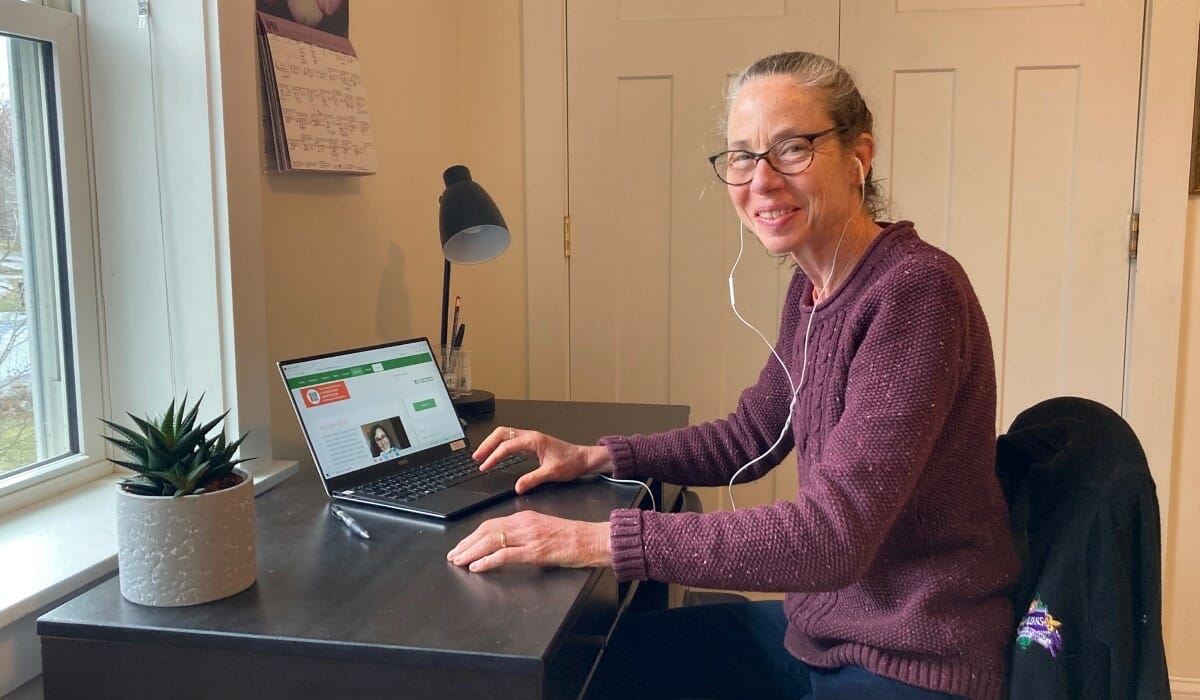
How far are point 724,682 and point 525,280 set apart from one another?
1.22 m

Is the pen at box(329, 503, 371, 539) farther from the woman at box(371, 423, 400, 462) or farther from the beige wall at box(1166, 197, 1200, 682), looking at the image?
the beige wall at box(1166, 197, 1200, 682)

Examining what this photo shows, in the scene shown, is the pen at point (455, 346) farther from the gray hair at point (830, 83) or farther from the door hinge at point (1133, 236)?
the door hinge at point (1133, 236)

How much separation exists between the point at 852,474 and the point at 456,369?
3.51 ft

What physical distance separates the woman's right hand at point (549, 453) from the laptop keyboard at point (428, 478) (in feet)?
0.08

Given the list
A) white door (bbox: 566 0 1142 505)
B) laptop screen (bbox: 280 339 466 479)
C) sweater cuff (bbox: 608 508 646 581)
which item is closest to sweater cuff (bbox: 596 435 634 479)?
laptop screen (bbox: 280 339 466 479)

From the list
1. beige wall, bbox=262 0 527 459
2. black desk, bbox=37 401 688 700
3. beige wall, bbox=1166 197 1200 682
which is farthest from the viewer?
beige wall, bbox=1166 197 1200 682

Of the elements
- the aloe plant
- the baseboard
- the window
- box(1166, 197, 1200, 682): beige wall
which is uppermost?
the window

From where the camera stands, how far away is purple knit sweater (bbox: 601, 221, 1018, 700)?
99cm

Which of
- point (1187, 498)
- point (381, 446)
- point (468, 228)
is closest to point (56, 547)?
point (381, 446)

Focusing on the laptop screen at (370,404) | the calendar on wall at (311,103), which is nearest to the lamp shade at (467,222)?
the calendar on wall at (311,103)

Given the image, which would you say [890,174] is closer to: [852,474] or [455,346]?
[455,346]

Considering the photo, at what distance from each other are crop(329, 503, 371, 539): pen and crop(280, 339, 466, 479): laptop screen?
2.7 inches

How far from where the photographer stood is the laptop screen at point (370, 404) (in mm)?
1266

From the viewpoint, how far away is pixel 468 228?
5.55 ft
